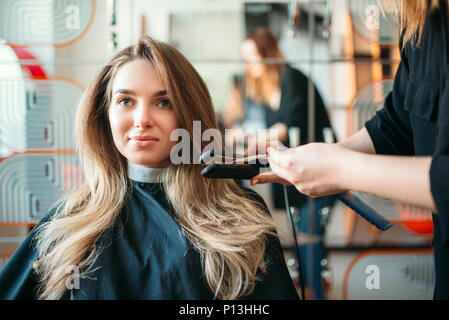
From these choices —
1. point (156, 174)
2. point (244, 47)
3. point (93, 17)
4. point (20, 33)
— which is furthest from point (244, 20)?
point (156, 174)

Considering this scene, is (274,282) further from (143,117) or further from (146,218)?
(143,117)

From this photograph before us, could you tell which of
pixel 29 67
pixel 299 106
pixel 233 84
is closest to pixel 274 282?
pixel 299 106

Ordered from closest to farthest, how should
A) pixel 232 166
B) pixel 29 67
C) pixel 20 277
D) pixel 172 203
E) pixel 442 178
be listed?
pixel 442 178 < pixel 232 166 < pixel 20 277 < pixel 172 203 < pixel 29 67

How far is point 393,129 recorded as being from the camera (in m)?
1.12

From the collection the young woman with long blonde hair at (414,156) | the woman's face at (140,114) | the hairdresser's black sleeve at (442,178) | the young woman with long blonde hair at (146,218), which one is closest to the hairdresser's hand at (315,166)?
the young woman with long blonde hair at (414,156)

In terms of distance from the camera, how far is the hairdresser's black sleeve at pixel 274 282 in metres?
1.00

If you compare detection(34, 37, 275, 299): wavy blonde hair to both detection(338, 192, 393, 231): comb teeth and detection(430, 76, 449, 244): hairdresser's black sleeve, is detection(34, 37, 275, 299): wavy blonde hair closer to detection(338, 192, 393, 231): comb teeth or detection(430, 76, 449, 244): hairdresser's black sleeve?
detection(338, 192, 393, 231): comb teeth

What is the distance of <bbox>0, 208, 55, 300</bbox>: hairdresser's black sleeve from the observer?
1.01 meters

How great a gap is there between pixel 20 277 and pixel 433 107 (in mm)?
1114

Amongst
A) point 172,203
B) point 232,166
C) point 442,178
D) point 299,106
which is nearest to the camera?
point 442,178

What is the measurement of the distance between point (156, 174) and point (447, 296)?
32.4 inches

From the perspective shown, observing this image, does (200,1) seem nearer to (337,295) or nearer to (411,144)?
(411,144)

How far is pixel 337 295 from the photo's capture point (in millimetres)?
2473

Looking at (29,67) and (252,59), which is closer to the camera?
(29,67)
